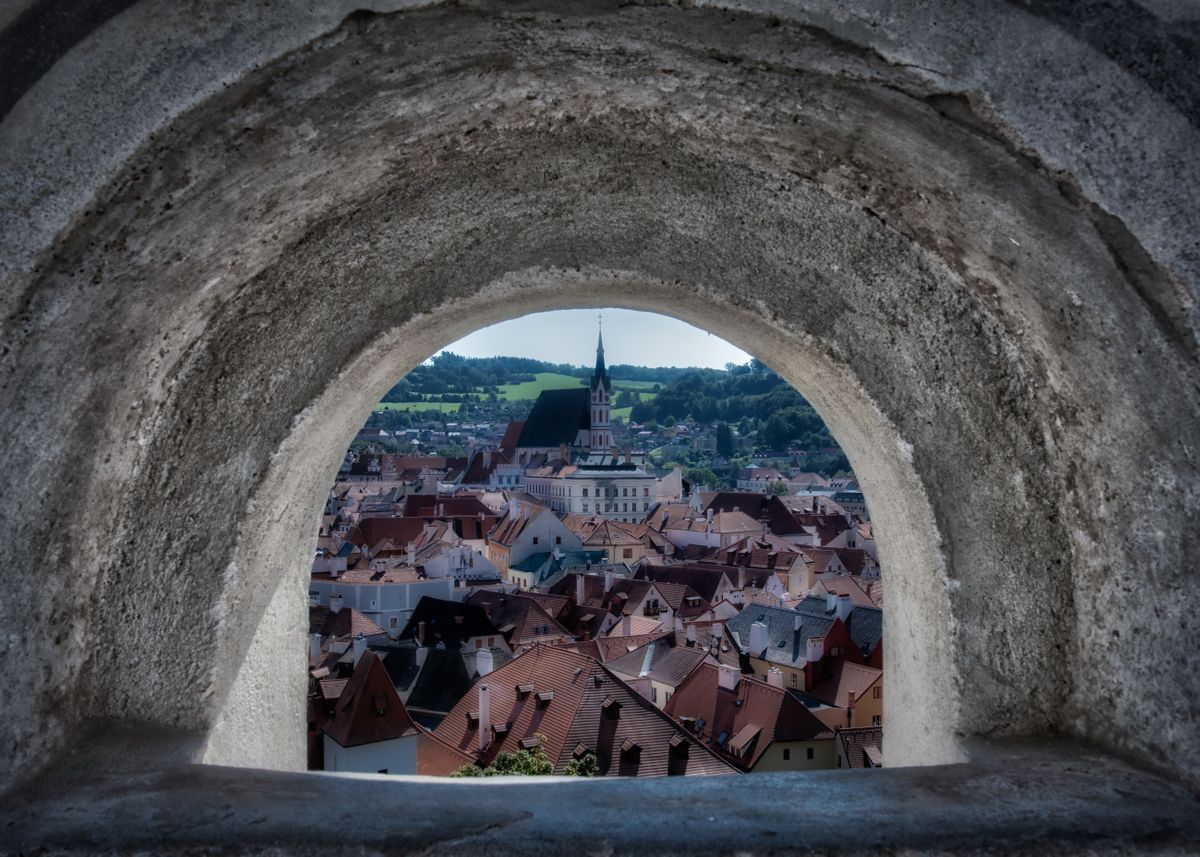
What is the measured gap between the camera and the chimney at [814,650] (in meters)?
28.0

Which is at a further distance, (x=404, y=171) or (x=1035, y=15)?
(x=404, y=171)

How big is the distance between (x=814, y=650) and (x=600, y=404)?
61798mm

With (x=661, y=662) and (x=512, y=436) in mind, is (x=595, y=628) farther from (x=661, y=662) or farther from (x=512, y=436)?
(x=512, y=436)

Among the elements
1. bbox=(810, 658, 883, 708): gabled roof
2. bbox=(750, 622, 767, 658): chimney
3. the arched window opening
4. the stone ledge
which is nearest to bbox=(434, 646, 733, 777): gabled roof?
the arched window opening

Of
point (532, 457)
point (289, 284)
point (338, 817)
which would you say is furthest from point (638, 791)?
point (532, 457)

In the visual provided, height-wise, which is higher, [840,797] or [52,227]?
[52,227]

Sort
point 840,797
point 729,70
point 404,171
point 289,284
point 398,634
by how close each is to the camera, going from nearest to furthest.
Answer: point 729,70 < point 840,797 < point 404,171 < point 289,284 < point 398,634

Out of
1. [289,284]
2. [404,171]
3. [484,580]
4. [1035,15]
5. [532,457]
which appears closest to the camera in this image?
[1035,15]

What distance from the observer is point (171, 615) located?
204cm

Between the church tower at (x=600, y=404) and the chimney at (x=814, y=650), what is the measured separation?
58.7 metres

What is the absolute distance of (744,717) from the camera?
23062 millimetres

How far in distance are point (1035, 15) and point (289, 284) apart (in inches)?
55.9

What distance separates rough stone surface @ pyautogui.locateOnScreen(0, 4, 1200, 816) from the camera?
144 centimetres

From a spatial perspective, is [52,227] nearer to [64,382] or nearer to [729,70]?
[64,382]
